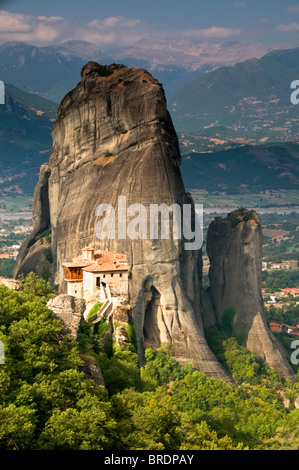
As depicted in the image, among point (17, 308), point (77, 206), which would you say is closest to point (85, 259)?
point (17, 308)

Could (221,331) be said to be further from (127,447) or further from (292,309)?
(127,447)

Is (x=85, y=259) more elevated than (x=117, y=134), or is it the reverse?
(x=117, y=134)

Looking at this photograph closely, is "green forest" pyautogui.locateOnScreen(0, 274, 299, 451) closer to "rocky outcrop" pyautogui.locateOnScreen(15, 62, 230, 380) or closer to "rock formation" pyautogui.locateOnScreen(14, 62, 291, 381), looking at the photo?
"rocky outcrop" pyautogui.locateOnScreen(15, 62, 230, 380)

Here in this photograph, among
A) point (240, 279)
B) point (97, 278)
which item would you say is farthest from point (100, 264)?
point (240, 279)

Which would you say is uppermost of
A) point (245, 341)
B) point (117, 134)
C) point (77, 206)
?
point (117, 134)

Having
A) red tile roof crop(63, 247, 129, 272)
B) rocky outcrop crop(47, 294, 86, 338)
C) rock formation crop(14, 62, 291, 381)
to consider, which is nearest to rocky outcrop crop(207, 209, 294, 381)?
rock formation crop(14, 62, 291, 381)
